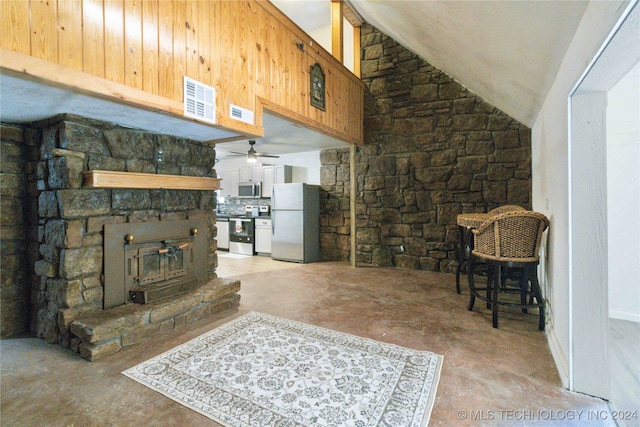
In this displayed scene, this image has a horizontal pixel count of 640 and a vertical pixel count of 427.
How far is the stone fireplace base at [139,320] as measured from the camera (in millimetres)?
2061

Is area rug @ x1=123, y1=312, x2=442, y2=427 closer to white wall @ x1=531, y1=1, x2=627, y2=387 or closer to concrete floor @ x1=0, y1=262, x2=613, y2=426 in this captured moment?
concrete floor @ x1=0, y1=262, x2=613, y2=426

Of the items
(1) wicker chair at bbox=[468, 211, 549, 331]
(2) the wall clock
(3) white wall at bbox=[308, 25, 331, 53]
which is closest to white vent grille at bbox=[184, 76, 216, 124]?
(2) the wall clock

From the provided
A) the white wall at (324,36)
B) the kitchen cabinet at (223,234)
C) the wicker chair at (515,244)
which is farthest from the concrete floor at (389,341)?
the white wall at (324,36)

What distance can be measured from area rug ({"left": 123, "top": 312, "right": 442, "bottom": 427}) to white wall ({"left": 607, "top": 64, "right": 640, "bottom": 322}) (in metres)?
2.13

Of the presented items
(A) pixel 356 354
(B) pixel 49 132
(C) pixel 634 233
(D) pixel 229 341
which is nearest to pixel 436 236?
(C) pixel 634 233

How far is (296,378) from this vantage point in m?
1.80

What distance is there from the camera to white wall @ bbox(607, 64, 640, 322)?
8.51 ft

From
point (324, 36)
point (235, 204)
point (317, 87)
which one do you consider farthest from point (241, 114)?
point (235, 204)

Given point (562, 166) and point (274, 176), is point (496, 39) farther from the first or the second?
point (274, 176)

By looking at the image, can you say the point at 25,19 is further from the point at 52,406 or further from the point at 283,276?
the point at 283,276

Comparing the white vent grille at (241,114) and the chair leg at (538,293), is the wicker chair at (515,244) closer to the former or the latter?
the chair leg at (538,293)

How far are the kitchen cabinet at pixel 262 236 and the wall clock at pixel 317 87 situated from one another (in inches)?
114

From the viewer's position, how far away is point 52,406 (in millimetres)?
1571

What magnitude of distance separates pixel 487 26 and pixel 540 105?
45.5 inches
